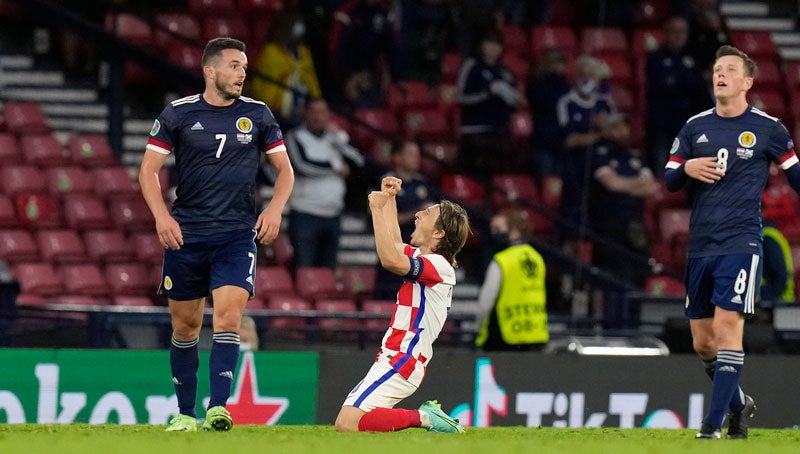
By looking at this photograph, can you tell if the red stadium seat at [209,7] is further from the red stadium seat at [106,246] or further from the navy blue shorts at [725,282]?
the navy blue shorts at [725,282]

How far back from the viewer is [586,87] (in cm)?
1672

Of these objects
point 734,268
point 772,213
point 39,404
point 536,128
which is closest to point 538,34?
point 536,128

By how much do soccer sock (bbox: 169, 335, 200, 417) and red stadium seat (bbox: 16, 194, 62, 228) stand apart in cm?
579

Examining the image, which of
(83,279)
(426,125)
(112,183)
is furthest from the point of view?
(426,125)

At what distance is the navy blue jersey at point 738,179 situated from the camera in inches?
361

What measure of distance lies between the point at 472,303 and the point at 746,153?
7159 millimetres

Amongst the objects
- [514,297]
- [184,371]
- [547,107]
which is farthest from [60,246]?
[184,371]

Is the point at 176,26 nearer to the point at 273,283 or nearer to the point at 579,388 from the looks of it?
the point at 273,283

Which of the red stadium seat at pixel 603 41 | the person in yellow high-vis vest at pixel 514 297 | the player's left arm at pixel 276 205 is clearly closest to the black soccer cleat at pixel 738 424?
the player's left arm at pixel 276 205

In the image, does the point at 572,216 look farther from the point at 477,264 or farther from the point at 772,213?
the point at 772,213

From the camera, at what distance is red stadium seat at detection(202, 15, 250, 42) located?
17281 millimetres

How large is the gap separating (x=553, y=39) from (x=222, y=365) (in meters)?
10.5

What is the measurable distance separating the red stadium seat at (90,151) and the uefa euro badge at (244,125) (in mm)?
6675

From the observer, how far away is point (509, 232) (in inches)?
520
